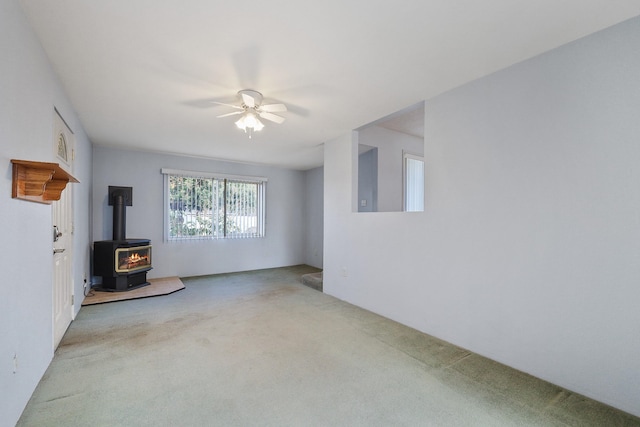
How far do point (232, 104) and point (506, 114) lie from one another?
262 centimetres

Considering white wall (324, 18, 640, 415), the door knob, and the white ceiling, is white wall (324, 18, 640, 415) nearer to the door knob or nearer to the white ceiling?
the white ceiling

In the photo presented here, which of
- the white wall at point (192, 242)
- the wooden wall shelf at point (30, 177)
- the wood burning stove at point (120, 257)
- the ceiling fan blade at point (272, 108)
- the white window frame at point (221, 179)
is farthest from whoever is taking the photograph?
the white window frame at point (221, 179)

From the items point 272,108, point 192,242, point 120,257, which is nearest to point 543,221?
point 272,108

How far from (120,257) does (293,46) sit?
4.14 meters

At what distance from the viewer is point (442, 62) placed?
223 centimetres

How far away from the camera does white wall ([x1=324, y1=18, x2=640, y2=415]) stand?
5.79 ft

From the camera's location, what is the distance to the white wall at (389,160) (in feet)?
15.0

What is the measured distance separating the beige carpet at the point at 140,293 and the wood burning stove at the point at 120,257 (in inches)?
6.5

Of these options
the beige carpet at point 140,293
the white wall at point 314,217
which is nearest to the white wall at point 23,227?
the beige carpet at point 140,293

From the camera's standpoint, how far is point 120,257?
4281 millimetres

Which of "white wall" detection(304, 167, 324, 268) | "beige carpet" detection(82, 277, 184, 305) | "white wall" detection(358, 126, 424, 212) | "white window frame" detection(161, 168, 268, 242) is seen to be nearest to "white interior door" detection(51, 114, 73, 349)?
"beige carpet" detection(82, 277, 184, 305)

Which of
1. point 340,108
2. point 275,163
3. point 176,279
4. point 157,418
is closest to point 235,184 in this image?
point 275,163

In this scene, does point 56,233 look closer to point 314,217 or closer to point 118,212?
point 118,212

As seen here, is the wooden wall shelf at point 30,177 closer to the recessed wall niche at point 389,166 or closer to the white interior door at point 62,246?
the white interior door at point 62,246
